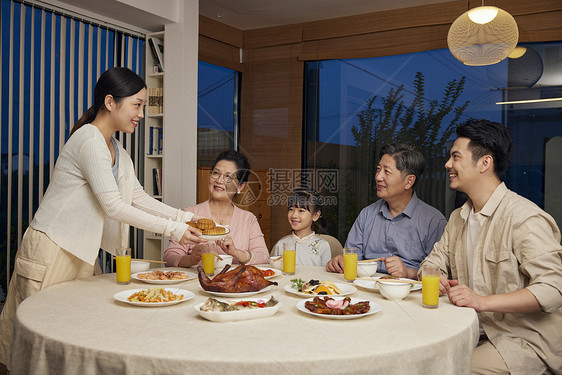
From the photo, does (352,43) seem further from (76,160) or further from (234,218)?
(76,160)

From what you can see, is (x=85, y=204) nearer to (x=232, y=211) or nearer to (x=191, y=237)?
(x=191, y=237)

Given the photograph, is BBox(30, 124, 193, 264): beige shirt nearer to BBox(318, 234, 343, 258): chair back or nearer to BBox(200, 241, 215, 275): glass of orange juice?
BBox(200, 241, 215, 275): glass of orange juice

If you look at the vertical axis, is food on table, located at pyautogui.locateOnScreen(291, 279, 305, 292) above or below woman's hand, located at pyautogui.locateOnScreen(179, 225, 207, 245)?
below

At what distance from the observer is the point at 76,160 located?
6.04ft

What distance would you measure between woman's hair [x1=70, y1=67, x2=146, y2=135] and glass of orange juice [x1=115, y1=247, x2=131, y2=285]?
0.56 metres

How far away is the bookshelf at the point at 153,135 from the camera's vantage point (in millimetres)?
4352

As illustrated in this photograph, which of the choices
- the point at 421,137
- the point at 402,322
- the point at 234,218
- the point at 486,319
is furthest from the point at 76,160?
the point at 421,137

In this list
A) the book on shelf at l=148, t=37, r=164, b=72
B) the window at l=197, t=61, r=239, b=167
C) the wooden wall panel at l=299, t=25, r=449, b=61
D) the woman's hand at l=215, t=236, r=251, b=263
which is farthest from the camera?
the window at l=197, t=61, r=239, b=167

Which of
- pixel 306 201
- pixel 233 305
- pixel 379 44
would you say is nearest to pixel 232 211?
pixel 306 201

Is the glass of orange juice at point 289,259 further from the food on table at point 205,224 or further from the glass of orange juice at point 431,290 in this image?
the glass of orange juice at point 431,290

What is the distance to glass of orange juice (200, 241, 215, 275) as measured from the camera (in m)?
1.96

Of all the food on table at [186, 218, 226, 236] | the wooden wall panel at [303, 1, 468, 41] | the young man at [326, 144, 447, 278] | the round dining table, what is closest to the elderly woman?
the food on table at [186, 218, 226, 236]

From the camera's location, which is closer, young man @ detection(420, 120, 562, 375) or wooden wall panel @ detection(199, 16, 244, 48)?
young man @ detection(420, 120, 562, 375)

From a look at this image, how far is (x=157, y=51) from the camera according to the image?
14.2 feet
